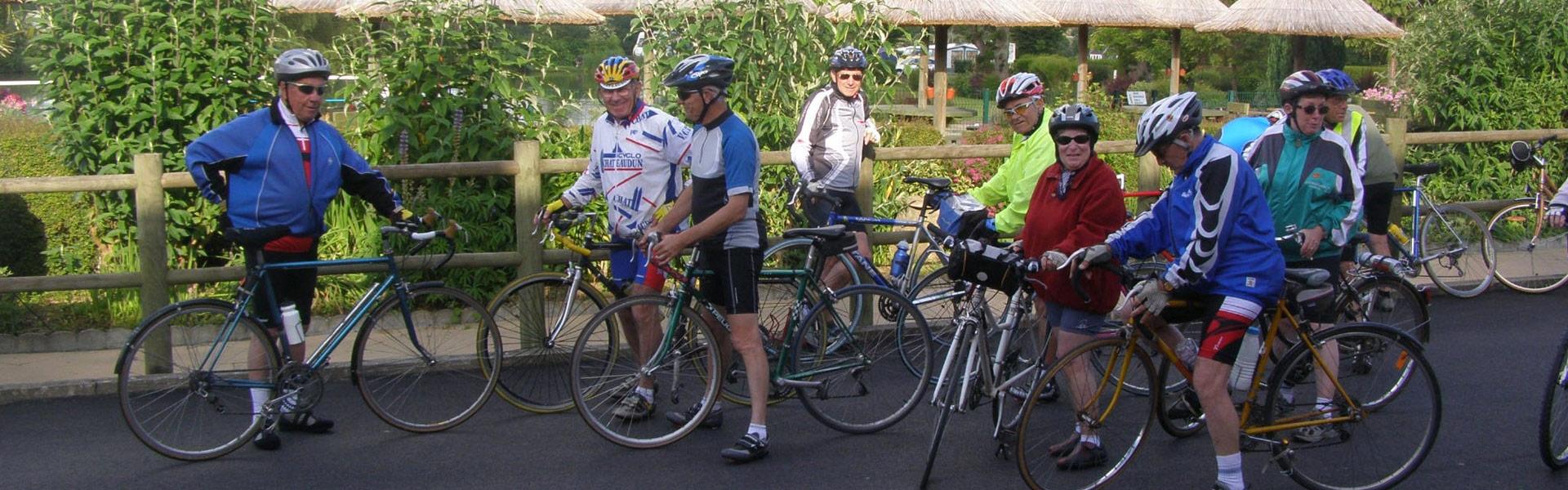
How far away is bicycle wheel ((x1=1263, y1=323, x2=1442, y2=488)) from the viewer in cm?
527

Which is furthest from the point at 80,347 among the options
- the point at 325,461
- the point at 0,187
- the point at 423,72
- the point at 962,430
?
the point at 962,430

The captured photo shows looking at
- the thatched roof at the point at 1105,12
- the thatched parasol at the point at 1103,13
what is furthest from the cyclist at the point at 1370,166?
the thatched roof at the point at 1105,12

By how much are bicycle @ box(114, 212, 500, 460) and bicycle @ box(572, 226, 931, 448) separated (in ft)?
2.30

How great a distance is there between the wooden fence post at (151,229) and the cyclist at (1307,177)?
517 centimetres

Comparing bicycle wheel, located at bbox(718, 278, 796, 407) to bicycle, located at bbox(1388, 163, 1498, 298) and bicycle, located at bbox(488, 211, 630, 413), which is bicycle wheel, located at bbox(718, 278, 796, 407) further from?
bicycle, located at bbox(1388, 163, 1498, 298)

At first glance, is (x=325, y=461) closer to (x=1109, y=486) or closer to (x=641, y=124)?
(x=641, y=124)

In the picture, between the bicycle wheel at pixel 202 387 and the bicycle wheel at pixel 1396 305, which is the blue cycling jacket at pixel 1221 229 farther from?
the bicycle wheel at pixel 202 387

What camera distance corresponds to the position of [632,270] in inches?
261

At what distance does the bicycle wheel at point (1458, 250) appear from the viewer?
32.3 ft

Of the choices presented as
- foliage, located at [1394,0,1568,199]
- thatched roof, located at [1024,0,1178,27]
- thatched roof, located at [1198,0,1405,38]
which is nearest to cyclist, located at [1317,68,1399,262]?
foliage, located at [1394,0,1568,199]

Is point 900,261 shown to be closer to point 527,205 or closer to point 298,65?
point 527,205

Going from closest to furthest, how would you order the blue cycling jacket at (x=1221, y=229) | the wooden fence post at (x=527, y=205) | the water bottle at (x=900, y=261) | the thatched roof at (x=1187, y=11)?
the blue cycling jacket at (x=1221, y=229) < the water bottle at (x=900, y=261) < the wooden fence post at (x=527, y=205) < the thatched roof at (x=1187, y=11)

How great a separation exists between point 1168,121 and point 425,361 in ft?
11.5

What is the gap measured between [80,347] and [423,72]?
8.24 ft
